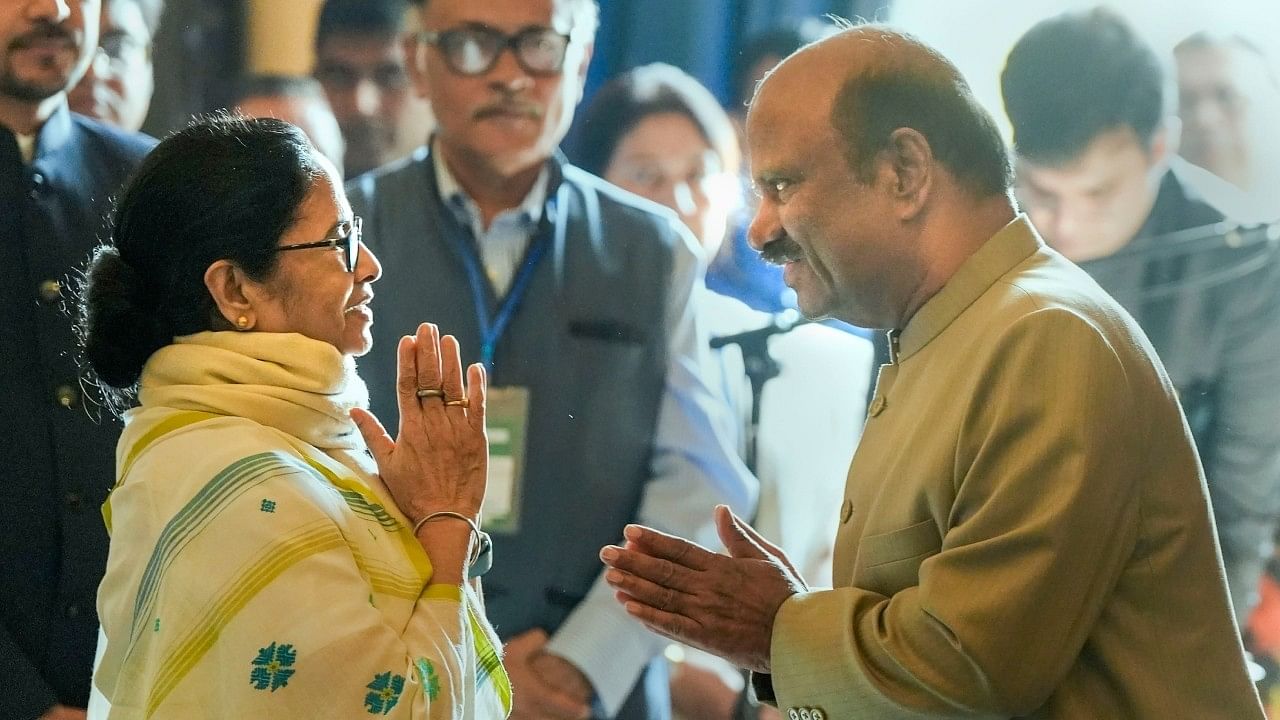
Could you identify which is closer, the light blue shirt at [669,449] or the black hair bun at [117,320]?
the black hair bun at [117,320]

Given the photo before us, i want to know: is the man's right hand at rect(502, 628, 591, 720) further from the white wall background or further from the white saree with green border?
the white wall background

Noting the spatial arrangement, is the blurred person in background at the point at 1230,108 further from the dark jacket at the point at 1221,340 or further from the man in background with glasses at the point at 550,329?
the man in background with glasses at the point at 550,329

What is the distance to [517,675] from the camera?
2.75 metres

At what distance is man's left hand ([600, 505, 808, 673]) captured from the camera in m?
1.67

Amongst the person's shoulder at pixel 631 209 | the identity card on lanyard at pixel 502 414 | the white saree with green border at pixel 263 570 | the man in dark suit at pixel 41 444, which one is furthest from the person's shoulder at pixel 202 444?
the person's shoulder at pixel 631 209

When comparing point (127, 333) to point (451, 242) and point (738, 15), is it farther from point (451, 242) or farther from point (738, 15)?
point (738, 15)

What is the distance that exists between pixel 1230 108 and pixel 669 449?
1.60 m

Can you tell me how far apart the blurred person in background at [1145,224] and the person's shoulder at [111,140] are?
6.58 feet

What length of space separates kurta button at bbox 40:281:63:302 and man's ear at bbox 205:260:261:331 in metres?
1.08

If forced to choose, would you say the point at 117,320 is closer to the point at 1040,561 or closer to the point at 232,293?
the point at 232,293

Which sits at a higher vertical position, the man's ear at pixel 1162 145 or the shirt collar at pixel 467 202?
the man's ear at pixel 1162 145

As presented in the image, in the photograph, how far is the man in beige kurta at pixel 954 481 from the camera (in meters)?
1.46

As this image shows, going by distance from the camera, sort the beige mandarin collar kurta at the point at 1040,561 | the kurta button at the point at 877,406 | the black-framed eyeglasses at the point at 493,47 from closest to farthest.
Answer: the beige mandarin collar kurta at the point at 1040,561
the kurta button at the point at 877,406
the black-framed eyeglasses at the point at 493,47

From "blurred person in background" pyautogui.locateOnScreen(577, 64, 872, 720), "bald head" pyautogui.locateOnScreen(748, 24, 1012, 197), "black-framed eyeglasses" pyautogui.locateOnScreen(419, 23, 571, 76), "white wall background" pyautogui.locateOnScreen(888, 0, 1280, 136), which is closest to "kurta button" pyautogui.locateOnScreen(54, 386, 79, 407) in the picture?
"black-framed eyeglasses" pyautogui.locateOnScreen(419, 23, 571, 76)
